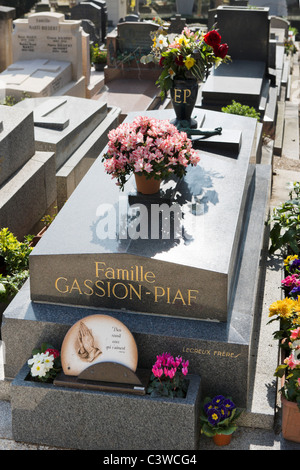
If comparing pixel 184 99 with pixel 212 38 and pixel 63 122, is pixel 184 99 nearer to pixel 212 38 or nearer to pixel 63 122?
pixel 212 38

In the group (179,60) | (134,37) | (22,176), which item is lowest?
(22,176)

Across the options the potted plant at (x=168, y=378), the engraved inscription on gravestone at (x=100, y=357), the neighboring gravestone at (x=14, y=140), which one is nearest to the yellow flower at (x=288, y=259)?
the potted plant at (x=168, y=378)

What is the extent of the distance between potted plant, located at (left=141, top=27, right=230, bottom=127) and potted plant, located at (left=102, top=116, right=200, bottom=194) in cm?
198

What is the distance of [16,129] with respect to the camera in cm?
724

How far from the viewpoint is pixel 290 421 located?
4.66m

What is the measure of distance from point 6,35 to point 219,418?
35.2 feet

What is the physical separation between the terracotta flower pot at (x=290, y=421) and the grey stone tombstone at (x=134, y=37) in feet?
39.0

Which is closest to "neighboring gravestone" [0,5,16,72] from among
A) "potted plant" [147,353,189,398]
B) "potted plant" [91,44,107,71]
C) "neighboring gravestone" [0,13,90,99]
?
"neighboring gravestone" [0,13,90,99]

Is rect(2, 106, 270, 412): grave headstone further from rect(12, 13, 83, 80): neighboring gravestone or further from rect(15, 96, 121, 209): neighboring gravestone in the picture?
rect(12, 13, 83, 80): neighboring gravestone

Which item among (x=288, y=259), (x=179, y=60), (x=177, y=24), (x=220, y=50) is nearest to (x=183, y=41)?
(x=179, y=60)

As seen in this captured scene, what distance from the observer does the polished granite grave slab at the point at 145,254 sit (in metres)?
4.88

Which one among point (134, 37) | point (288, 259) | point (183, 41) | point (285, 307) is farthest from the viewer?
point (134, 37)

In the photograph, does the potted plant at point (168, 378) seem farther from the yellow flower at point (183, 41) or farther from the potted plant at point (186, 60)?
the yellow flower at point (183, 41)

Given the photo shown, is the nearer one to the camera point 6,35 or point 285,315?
point 285,315
